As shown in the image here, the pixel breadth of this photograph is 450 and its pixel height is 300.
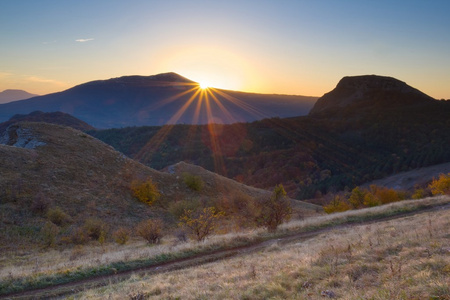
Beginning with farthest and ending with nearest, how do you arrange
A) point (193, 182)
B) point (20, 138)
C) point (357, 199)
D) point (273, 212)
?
point (357, 199) < point (193, 182) < point (20, 138) < point (273, 212)

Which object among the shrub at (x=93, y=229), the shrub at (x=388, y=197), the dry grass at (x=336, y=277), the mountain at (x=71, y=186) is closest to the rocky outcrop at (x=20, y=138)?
the mountain at (x=71, y=186)

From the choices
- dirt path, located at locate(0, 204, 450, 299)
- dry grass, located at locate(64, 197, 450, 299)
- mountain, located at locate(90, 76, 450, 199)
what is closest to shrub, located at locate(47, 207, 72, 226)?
dirt path, located at locate(0, 204, 450, 299)

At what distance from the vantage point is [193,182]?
1534 inches

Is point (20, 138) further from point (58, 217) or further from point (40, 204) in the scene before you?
point (58, 217)

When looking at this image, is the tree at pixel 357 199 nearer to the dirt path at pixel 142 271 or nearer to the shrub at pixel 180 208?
the shrub at pixel 180 208

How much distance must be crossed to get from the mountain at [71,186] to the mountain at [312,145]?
61647mm

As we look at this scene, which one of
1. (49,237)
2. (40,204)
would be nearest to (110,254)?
(49,237)

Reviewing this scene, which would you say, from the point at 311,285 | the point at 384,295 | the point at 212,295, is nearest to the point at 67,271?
the point at 212,295

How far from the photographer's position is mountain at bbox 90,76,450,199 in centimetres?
10381

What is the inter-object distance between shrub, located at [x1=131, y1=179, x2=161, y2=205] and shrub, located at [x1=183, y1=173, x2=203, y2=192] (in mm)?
6311

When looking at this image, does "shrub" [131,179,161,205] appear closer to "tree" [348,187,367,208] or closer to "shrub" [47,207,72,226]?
"shrub" [47,207,72,226]

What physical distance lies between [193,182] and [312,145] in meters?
96.8

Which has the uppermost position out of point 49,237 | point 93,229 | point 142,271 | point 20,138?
point 20,138

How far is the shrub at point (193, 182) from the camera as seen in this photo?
128ft
